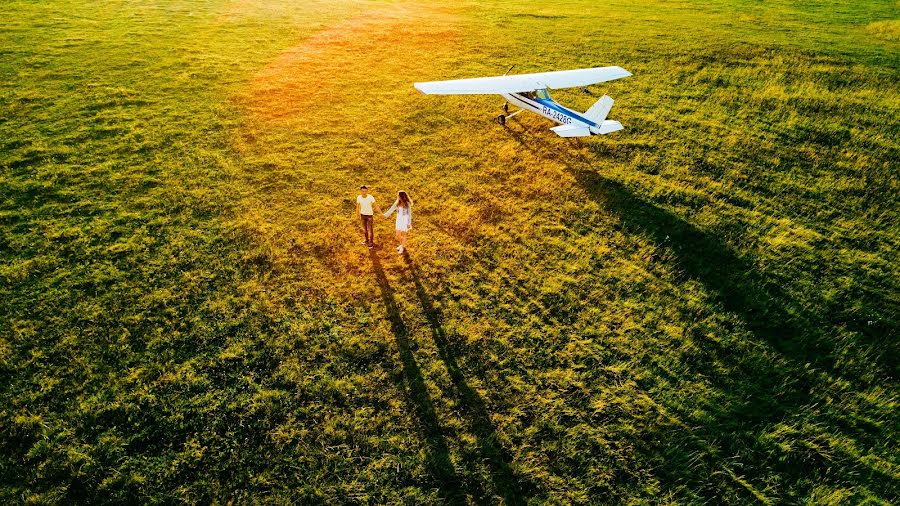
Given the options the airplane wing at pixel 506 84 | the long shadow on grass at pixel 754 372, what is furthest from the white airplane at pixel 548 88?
the long shadow on grass at pixel 754 372

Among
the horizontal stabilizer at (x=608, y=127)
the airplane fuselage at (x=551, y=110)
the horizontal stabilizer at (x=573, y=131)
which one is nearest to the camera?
the horizontal stabilizer at (x=608, y=127)

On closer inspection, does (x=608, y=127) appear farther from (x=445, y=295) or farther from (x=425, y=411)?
(x=425, y=411)

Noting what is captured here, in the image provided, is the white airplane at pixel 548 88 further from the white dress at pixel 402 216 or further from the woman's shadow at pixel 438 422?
the woman's shadow at pixel 438 422

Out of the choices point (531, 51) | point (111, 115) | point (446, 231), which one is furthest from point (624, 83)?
point (111, 115)

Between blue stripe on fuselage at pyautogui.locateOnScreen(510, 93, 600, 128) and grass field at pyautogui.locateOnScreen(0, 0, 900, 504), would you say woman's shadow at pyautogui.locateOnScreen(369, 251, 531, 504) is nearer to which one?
grass field at pyautogui.locateOnScreen(0, 0, 900, 504)

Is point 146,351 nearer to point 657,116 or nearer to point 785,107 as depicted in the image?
point 657,116

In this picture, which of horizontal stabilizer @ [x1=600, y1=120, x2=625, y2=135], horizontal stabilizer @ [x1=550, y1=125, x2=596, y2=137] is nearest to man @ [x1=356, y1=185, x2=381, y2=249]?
horizontal stabilizer @ [x1=550, y1=125, x2=596, y2=137]

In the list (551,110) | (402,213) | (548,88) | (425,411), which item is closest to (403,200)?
(402,213)
